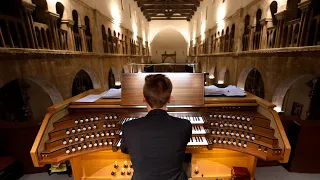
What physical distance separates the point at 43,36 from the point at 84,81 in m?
3.77

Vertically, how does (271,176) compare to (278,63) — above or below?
below

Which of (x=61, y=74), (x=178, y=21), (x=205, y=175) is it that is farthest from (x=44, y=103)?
→ (x=178, y=21)

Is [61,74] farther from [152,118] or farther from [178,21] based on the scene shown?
[178,21]

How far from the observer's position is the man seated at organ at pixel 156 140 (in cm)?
142

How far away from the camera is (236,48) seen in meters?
7.90

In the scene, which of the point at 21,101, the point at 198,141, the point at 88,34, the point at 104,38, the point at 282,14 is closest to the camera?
the point at 198,141

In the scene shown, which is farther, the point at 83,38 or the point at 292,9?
the point at 83,38

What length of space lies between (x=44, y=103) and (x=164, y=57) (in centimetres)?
2541

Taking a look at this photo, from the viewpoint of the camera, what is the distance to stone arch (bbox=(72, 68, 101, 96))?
24.0 feet

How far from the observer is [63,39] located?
541 cm

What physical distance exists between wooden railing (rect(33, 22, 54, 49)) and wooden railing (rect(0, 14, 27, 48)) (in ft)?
1.19

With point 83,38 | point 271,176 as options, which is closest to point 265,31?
point 271,176

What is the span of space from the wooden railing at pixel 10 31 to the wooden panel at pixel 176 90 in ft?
9.38

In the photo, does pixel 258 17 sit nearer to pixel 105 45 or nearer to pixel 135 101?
pixel 135 101
